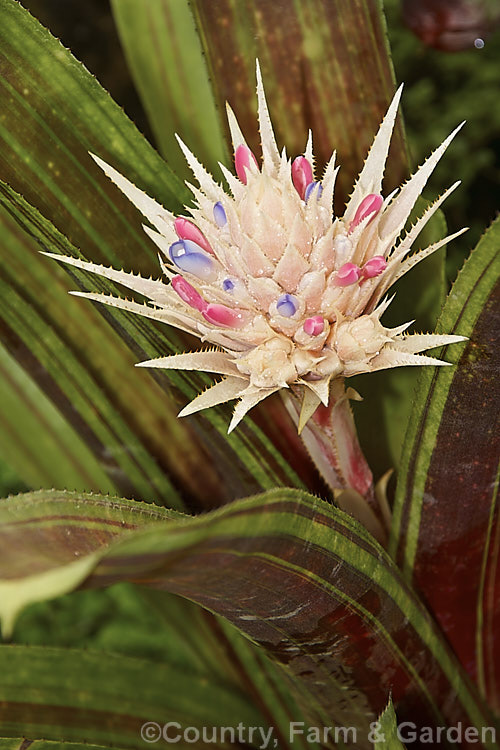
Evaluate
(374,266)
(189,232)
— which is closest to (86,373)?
(189,232)

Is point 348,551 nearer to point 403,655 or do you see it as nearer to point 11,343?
point 403,655

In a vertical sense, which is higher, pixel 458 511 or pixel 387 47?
pixel 387 47

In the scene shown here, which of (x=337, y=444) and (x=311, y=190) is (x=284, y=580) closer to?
(x=337, y=444)

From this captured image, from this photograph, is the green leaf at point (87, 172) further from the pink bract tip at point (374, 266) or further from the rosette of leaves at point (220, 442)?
the pink bract tip at point (374, 266)

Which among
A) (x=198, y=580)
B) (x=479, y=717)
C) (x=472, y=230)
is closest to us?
(x=198, y=580)

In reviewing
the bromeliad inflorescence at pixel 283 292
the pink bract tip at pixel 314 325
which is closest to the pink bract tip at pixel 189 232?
the bromeliad inflorescence at pixel 283 292

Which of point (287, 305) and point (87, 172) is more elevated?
point (87, 172)

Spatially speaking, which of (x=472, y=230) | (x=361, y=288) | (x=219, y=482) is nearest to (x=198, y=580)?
(x=361, y=288)
